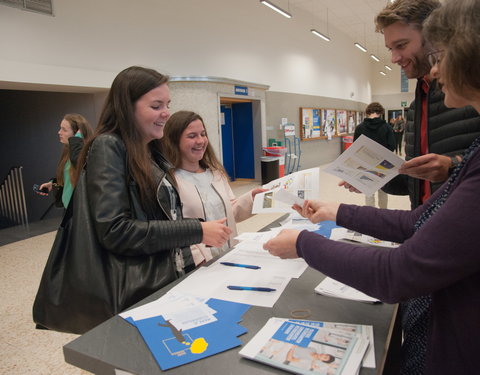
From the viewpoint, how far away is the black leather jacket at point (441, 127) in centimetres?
159

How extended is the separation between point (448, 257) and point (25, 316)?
312 centimetres

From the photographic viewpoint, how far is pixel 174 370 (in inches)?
32.7

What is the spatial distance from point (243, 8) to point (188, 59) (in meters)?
2.50

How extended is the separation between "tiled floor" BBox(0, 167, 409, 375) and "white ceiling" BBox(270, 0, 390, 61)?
8.09 metres

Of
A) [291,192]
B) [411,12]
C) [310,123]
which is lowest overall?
[291,192]

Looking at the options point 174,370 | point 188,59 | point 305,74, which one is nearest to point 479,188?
point 174,370

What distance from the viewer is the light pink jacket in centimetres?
178

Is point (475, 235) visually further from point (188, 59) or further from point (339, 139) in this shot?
point (339, 139)

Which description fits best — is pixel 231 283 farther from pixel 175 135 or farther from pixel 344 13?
pixel 344 13

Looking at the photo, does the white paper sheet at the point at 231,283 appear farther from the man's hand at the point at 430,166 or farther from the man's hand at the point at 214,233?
the man's hand at the point at 430,166

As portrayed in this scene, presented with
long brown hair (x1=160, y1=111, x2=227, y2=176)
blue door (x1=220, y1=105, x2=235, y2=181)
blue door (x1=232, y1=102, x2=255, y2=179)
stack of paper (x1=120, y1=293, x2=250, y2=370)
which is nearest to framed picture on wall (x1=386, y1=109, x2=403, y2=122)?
blue door (x1=232, y1=102, x2=255, y2=179)

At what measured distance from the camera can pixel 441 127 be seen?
5.59 feet

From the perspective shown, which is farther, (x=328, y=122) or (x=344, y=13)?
(x=328, y=122)

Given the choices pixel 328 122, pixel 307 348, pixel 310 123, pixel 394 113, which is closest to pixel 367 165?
pixel 307 348
